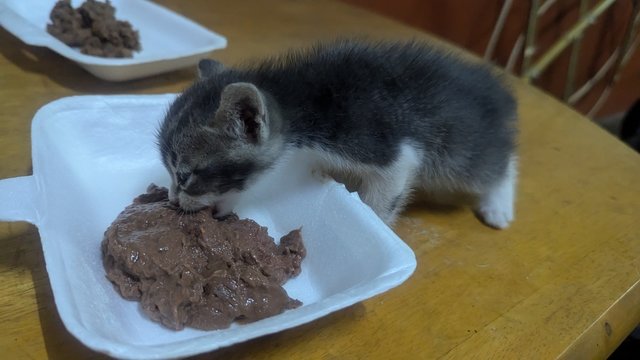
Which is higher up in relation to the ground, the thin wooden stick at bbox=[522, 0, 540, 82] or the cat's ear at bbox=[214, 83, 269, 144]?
the cat's ear at bbox=[214, 83, 269, 144]

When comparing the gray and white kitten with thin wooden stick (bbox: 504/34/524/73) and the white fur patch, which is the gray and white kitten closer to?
the white fur patch

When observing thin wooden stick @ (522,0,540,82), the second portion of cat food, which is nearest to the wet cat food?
the second portion of cat food

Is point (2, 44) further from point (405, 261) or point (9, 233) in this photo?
point (405, 261)

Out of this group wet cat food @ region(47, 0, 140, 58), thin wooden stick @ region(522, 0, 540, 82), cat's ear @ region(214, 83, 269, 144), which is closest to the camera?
cat's ear @ region(214, 83, 269, 144)

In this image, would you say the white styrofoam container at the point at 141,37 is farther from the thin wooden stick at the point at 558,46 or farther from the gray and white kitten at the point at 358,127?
the thin wooden stick at the point at 558,46

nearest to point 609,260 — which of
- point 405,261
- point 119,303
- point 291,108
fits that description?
point 405,261

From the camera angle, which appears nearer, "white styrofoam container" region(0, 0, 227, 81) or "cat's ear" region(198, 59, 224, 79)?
"cat's ear" region(198, 59, 224, 79)
